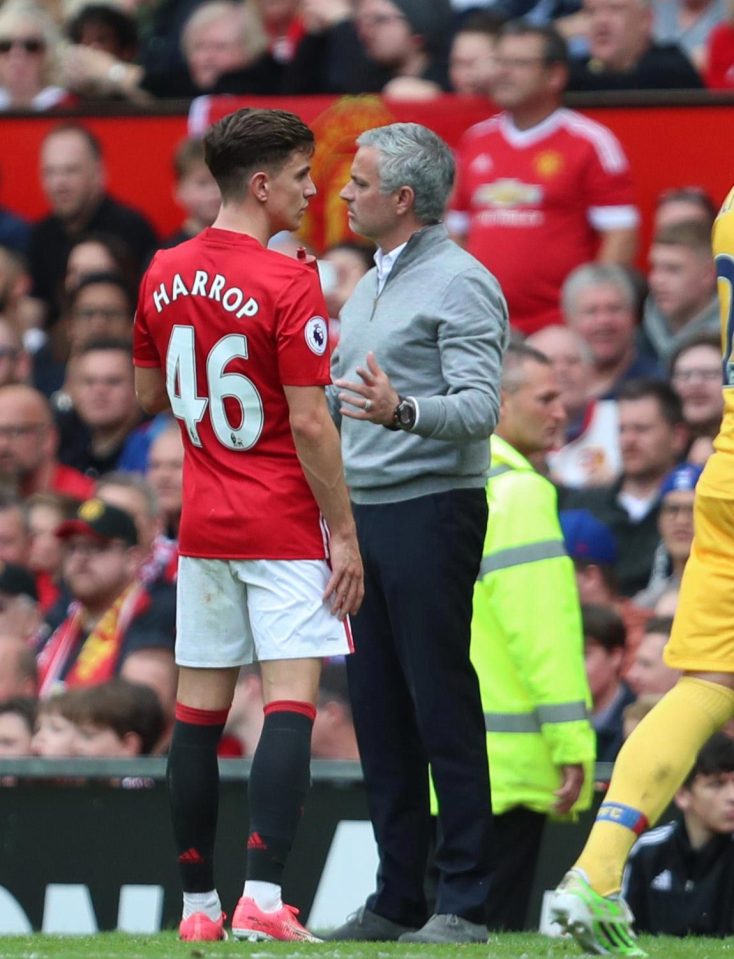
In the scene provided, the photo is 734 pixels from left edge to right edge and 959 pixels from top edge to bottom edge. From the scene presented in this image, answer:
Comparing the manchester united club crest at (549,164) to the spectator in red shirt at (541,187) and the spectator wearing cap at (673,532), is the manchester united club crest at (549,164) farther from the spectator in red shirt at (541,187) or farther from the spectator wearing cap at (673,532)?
the spectator wearing cap at (673,532)

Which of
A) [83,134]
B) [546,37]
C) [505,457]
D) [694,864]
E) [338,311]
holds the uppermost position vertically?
[546,37]

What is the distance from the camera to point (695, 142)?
33.9ft

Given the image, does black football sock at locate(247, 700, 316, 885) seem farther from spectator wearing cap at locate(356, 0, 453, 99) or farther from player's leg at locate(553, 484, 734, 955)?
Answer: spectator wearing cap at locate(356, 0, 453, 99)

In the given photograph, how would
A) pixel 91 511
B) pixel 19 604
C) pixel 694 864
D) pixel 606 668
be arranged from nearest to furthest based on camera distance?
pixel 694 864
pixel 606 668
pixel 91 511
pixel 19 604

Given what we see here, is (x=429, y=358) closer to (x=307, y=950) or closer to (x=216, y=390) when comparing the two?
(x=216, y=390)

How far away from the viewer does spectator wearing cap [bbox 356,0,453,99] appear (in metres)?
10.9

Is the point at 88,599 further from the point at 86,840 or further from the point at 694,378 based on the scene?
the point at 694,378

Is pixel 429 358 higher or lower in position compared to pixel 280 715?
higher

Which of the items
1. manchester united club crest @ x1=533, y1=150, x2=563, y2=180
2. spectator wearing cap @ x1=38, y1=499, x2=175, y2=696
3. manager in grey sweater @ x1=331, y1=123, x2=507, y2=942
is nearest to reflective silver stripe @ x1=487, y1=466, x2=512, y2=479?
manager in grey sweater @ x1=331, y1=123, x2=507, y2=942

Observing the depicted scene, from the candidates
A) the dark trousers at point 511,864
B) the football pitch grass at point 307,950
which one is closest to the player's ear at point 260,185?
the football pitch grass at point 307,950

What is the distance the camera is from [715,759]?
22.0 ft

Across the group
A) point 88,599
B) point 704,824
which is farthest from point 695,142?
point 704,824

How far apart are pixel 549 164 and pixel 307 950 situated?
222 inches

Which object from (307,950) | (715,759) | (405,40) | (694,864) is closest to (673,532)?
(715,759)
